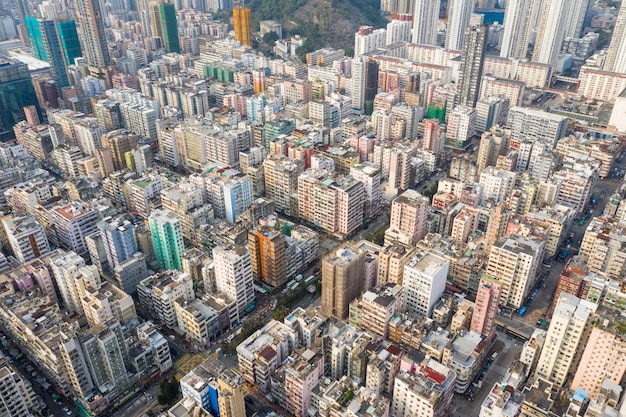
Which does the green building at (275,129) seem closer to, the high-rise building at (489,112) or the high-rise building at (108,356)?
the high-rise building at (489,112)

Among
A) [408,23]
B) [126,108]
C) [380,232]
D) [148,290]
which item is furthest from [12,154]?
[408,23]

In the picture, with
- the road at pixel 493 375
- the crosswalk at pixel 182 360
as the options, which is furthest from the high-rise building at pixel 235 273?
the road at pixel 493 375

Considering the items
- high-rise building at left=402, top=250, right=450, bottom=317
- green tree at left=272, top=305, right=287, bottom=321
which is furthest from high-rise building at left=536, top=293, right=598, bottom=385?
green tree at left=272, top=305, right=287, bottom=321

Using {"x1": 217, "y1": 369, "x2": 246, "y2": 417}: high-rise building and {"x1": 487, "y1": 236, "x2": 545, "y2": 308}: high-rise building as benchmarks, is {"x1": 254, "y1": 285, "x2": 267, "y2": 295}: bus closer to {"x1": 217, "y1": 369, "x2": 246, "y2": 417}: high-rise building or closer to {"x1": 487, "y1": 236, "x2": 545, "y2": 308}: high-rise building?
{"x1": 217, "y1": 369, "x2": 246, "y2": 417}: high-rise building

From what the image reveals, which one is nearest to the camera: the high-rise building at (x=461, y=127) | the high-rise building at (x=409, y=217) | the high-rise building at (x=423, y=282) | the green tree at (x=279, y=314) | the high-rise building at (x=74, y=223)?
the high-rise building at (x=423, y=282)

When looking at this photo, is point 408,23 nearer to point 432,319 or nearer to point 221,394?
point 432,319

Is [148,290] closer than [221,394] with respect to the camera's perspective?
No
